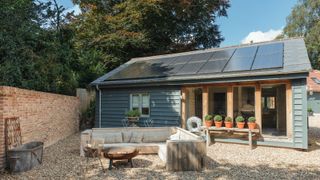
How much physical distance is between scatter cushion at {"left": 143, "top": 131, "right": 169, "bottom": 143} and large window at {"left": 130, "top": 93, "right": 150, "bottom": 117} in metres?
2.96

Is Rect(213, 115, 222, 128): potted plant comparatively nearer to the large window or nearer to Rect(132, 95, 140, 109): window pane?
the large window

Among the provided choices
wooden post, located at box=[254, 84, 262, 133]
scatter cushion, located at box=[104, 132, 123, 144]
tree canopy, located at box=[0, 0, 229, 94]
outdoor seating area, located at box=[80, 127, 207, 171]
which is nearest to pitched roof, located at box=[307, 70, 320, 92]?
tree canopy, located at box=[0, 0, 229, 94]

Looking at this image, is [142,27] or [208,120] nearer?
[208,120]

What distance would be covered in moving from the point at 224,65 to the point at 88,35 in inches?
500

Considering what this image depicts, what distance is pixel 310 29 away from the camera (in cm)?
3111

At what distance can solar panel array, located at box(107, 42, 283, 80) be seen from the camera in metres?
9.34

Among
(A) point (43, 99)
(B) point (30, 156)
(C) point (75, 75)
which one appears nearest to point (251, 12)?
(C) point (75, 75)

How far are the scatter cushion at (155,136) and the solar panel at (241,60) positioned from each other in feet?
10.6

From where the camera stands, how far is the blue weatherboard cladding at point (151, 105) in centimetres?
1066

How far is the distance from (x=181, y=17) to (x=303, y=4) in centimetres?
1963

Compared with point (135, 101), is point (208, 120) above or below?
below

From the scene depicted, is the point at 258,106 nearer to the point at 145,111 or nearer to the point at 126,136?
the point at 126,136

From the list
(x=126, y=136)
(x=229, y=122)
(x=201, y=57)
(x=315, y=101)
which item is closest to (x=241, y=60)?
(x=201, y=57)

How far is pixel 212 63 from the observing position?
1056 centimetres
